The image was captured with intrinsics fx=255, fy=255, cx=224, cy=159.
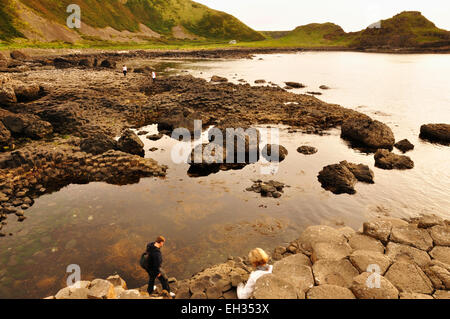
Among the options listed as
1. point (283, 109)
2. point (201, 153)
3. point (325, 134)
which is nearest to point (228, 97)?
point (283, 109)

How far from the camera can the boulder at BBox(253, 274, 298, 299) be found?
7.36 m

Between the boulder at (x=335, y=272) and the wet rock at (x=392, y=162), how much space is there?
15645 millimetres

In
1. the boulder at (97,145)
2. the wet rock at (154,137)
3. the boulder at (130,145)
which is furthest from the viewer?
the wet rock at (154,137)

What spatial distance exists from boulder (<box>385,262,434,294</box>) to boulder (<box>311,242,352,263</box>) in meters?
1.70

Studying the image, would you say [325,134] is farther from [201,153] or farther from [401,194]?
[201,153]

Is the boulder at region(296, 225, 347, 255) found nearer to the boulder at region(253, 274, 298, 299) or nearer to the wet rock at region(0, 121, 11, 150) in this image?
the boulder at region(253, 274, 298, 299)

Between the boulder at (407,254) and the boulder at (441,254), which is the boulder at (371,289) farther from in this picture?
the boulder at (441,254)

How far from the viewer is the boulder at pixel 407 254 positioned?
32.7 feet

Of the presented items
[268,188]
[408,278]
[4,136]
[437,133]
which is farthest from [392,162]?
[4,136]

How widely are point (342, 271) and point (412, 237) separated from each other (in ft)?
14.5

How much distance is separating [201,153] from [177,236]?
29.3ft

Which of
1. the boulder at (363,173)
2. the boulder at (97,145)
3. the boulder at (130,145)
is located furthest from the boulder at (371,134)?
the boulder at (97,145)

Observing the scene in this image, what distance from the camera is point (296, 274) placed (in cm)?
939

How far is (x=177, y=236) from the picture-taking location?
44.2 feet
